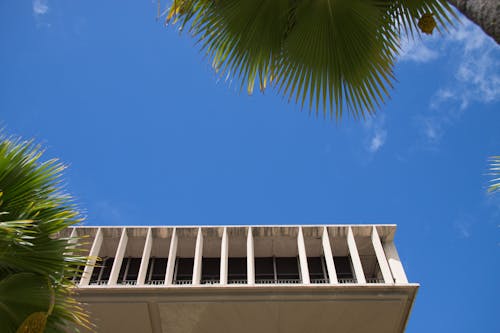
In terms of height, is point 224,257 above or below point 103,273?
below

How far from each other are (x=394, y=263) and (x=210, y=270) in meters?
7.69

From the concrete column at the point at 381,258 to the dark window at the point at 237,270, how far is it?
18.6 ft

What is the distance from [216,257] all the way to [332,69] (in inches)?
715

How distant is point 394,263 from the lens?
739 inches

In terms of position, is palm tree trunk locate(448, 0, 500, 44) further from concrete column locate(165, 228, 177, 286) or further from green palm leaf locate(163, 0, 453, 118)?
concrete column locate(165, 228, 177, 286)

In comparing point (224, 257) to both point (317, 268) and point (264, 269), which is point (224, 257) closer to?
point (264, 269)

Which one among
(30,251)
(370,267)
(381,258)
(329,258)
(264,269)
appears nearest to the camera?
(30,251)

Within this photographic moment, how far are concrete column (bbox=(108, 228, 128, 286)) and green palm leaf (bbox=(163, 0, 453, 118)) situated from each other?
596 inches

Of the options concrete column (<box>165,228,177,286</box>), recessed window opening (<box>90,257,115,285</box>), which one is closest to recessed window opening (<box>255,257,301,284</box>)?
concrete column (<box>165,228,177,286</box>)

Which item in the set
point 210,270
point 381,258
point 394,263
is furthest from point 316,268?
point 210,270

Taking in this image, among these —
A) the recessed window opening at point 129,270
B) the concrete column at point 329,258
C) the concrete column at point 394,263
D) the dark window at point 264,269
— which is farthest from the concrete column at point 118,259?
the concrete column at point 394,263

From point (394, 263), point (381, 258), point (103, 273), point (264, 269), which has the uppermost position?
point (264, 269)

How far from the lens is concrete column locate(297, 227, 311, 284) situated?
18.2m

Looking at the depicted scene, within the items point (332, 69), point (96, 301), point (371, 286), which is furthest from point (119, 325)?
point (332, 69)
